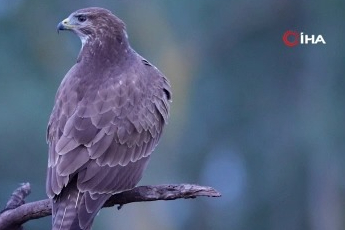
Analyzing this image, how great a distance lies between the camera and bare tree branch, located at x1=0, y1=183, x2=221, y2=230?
6273mm

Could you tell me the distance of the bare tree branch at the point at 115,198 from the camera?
6.27 meters

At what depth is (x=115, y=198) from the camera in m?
6.87

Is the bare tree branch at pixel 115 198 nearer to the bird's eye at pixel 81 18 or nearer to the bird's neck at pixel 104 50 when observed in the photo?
the bird's neck at pixel 104 50

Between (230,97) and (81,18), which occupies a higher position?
(81,18)

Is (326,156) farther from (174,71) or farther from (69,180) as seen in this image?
(69,180)

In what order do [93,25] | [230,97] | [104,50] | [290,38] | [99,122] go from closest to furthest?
[99,122] → [104,50] → [93,25] → [290,38] → [230,97]

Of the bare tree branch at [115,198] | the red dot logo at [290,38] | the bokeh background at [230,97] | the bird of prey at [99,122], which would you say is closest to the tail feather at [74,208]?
the bird of prey at [99,122]

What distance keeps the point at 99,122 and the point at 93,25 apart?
944mm

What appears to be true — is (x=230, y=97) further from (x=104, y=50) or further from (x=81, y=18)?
(x=104, y=50)

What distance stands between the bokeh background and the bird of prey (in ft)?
27.1

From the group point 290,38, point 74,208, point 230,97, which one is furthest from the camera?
point 230,97

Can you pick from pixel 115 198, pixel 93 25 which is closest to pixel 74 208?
pixel 115 198

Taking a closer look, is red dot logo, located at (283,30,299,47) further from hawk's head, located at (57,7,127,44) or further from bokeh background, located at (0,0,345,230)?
hawk's head, located at (57,7,127,44)

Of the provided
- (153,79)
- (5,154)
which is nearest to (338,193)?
(5,154)
